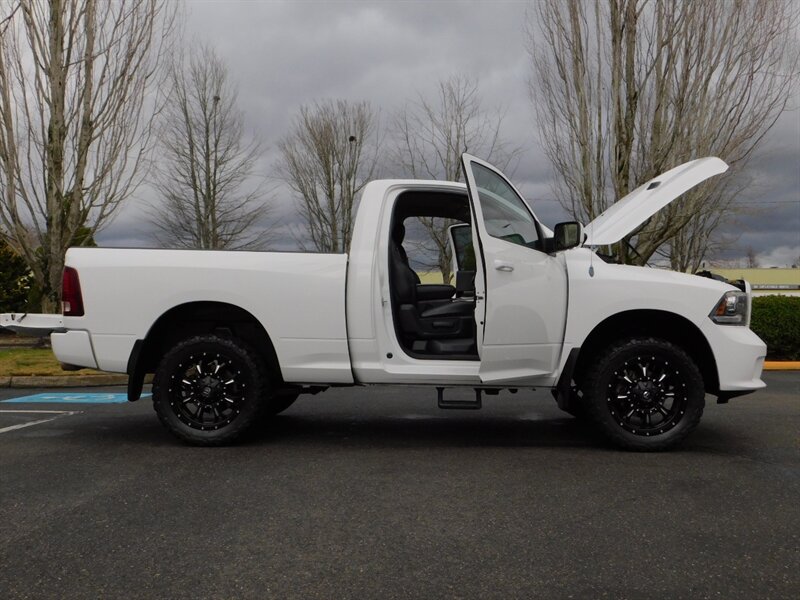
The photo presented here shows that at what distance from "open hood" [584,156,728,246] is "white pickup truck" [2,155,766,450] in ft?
0.05

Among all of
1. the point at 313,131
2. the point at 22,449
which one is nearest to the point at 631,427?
the point at 22,449

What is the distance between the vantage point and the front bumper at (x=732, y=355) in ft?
15.3

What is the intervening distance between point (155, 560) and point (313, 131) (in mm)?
20065

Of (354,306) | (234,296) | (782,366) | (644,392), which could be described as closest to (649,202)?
(644,392)

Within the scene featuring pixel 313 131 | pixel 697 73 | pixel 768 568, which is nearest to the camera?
pixel 768 568

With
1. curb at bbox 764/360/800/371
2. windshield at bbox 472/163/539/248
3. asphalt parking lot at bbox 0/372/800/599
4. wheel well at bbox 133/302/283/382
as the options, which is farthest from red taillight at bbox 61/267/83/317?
Answer: curb at bbox 764/360/800/371

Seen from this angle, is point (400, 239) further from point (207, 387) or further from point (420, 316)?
point (207, 387)

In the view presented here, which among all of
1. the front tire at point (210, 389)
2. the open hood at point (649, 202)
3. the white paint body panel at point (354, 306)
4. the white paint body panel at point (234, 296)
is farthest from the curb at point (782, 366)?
the front tire at point (210, 389)

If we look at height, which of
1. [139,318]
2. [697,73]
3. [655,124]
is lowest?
[139,318]

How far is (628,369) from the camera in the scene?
4734 mm

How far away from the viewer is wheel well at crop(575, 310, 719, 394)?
4781 millimetres

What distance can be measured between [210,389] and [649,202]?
3577 millimetres

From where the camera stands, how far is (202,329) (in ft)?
16.9

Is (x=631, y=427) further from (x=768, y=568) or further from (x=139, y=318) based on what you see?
(x=139, y=318)
